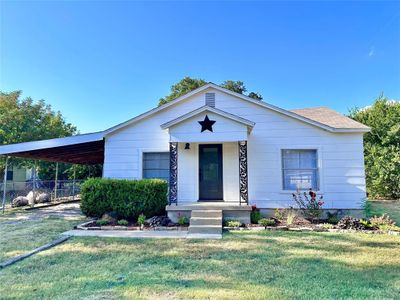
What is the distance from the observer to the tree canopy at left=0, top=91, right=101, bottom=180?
19062 millimetres

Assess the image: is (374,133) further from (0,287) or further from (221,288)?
(0,287)

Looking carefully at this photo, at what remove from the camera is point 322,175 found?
934 cm

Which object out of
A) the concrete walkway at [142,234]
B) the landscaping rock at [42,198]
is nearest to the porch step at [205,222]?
the concrete walkway at [142,234]

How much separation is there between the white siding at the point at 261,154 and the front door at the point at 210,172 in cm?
23

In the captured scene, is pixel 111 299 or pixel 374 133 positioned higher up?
pixel 374 133

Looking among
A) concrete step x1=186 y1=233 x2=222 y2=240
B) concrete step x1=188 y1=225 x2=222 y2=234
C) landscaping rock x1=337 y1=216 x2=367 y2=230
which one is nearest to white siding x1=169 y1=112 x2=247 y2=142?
concrete step x1=188 y1=225 x2=222 y2=234

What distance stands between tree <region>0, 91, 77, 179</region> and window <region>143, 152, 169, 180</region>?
1346 centimetres

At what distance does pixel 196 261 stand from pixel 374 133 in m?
17.1

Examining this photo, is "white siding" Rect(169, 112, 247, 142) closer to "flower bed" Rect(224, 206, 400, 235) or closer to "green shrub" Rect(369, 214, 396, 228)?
"flower bed" Rect(224, 206, 400, 235)

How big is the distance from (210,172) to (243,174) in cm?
153

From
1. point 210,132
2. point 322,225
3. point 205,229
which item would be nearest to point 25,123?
point 210,132

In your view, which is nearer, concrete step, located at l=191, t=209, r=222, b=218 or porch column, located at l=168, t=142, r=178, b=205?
concrete step, located at l=191, t=209, r=222, b=218

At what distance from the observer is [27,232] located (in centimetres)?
724

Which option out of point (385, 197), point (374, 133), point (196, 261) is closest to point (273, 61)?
point (374, 133)
